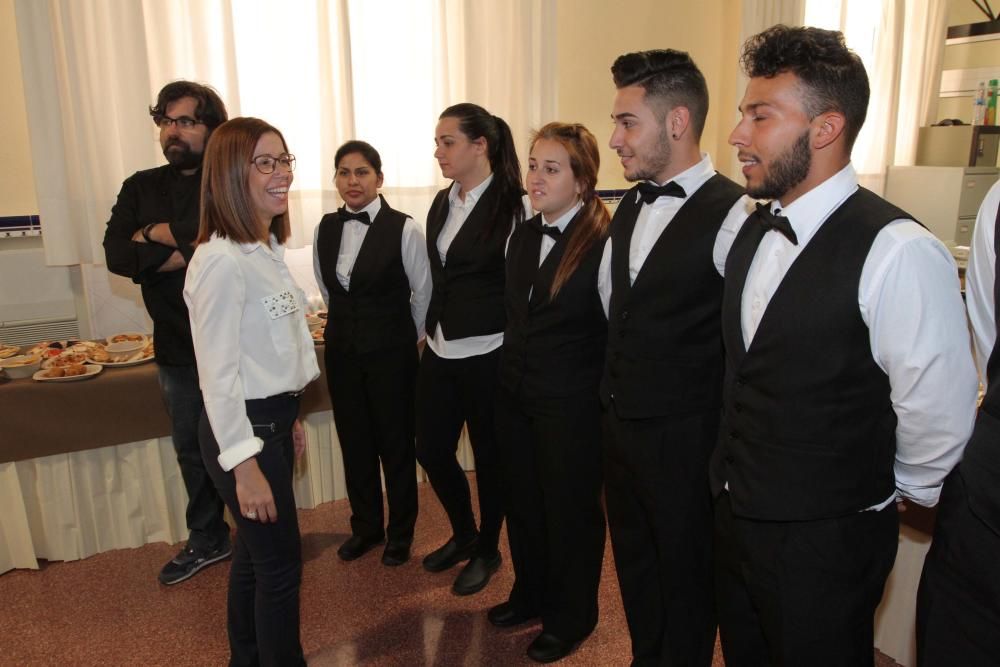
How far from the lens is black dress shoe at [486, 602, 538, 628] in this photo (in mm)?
2322

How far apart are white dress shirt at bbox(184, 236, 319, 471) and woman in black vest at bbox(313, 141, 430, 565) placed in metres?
0.86

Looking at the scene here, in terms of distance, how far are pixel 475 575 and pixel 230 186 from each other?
156cm

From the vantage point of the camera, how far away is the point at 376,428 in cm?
271

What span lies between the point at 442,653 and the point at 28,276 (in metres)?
2.45

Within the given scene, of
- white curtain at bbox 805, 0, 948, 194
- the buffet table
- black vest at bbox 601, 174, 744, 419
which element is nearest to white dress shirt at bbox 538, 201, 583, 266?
black vest at bbox 601, 174, 744, 419

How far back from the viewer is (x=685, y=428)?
1.70 metres

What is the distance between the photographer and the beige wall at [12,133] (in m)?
3.11

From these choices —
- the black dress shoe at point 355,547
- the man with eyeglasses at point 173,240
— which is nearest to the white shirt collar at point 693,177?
the man with eyeglasses at point 173,240

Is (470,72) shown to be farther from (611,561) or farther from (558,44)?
(611,561)

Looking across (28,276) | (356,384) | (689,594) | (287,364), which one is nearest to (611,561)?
(689,594)

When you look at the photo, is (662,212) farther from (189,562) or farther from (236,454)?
(189,562)

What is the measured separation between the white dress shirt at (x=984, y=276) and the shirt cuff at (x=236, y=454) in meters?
1.39

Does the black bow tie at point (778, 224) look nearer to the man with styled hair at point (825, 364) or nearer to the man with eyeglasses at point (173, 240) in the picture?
the man with styled hair at point (825, 364)

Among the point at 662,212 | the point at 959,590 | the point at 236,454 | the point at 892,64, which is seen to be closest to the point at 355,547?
the point at 236,454
